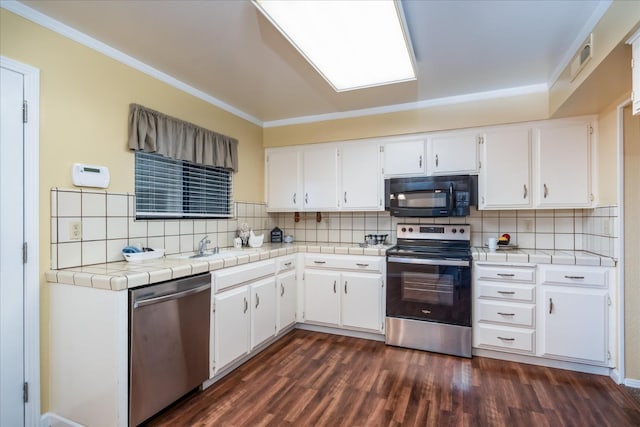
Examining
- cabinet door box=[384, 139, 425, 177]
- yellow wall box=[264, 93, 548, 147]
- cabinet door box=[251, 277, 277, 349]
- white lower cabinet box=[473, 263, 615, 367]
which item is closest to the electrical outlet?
cabinet door box=[251, 277, 277, 349]

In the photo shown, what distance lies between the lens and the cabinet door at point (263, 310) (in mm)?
2750

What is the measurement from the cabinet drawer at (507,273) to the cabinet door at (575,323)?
0.47 feet

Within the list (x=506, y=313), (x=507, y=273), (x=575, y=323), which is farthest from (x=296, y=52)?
(x=575, y=323)

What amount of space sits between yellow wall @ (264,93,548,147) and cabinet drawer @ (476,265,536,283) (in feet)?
4.41

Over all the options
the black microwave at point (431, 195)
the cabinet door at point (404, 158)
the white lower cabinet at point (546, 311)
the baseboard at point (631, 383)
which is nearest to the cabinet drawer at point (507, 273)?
the white lower cabinet at point (546, 311)

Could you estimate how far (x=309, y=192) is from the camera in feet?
12.4

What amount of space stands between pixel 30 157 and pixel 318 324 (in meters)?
2.75

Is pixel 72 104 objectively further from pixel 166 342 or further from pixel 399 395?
pixel 399 395

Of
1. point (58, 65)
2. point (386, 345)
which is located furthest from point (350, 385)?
point (58, 65)

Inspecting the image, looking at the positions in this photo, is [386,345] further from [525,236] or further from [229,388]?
[525,236]

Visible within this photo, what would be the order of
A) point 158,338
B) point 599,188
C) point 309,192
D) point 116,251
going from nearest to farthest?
point 158,338
point 116,251
point 599,188
point 309,192

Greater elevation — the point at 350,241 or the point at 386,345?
the point at 350,241

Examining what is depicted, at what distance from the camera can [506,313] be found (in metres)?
2.73

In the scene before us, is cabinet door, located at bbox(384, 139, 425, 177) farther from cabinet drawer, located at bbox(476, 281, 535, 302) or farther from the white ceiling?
cabinet drawer, located at bbox(476, 281, 535, 302)
